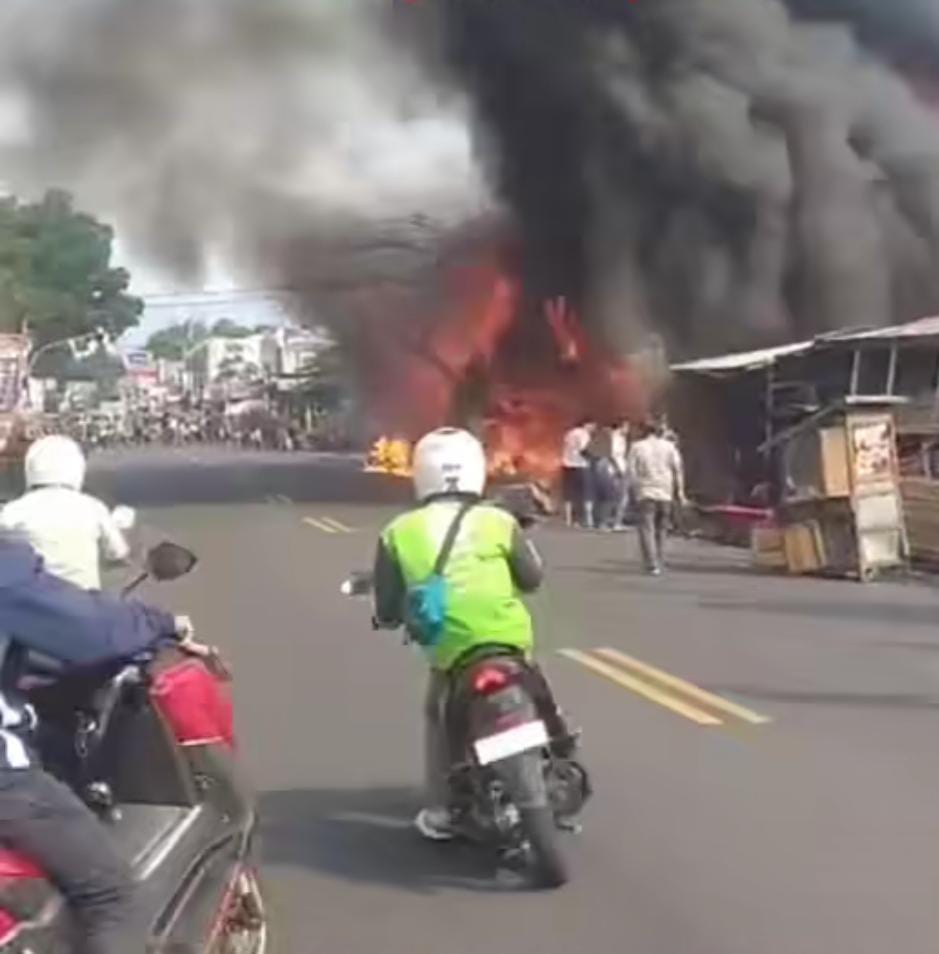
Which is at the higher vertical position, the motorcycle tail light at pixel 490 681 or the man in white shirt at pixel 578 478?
the man in white shirt at pixel 578 478

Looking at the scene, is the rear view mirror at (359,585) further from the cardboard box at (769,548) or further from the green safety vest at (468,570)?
the cardboard box at (769,548)

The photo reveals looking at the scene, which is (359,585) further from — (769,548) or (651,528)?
(769,548)

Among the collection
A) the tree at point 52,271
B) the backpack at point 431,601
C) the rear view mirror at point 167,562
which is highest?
the tree at point 52,271

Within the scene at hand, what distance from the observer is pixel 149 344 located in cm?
16400

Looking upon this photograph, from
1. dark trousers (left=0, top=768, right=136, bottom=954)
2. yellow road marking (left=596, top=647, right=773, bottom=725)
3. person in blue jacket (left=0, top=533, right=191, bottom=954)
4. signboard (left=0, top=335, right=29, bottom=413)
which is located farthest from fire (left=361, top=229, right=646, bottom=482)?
dark trousers (left=0, top=768, right=136, bottom=954)

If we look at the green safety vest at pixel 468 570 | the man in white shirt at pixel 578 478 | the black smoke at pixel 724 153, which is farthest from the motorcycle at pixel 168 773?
the black smoke at pixel 724 153

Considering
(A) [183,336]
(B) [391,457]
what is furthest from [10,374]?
(A) [183,336]

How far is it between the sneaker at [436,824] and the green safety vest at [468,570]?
0.54 metres

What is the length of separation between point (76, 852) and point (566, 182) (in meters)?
38.6

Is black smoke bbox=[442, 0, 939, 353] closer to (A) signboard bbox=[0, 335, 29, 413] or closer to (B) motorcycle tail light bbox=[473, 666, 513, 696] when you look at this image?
(A) signboard bbox=[0, 335, 29, 413]

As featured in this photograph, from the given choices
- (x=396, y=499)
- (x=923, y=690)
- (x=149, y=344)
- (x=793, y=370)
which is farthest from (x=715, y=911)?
(x=149, y=344)

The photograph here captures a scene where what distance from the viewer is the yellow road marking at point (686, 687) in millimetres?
9844

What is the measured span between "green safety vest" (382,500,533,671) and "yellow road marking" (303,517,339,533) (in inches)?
791

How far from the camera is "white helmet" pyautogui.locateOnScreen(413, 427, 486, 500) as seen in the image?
6879 mm
